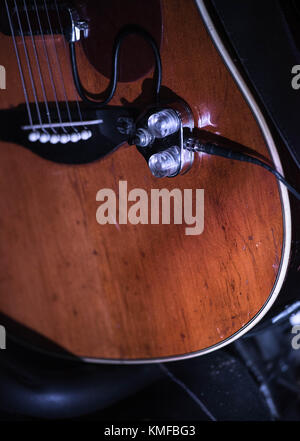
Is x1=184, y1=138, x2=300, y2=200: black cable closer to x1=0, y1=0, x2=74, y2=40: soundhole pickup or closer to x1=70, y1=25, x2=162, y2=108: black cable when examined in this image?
x1=70, y1=25, x2=162, y2=108: black cable

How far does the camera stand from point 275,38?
0.50 meters

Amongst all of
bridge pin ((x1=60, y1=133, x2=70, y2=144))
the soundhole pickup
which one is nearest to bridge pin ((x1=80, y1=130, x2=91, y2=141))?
bridge pin ((x1=60, y1=133, x2=70, y2=144))

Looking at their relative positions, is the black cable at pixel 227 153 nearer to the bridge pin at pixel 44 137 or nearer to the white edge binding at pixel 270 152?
the white edge binding at pixel 270 152

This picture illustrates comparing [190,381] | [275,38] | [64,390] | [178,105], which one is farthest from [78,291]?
[275,38]

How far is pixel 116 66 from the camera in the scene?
1.90 feet

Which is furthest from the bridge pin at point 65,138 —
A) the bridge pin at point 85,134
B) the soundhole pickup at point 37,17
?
the soundhole pickup at point 37,17

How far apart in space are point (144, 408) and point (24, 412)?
0.82 ft

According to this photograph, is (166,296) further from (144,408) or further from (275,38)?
(275,38)

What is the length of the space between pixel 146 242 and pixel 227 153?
0.24 metres

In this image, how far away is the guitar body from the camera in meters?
0.54

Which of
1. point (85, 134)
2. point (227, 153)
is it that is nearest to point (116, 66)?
point (85, 134)

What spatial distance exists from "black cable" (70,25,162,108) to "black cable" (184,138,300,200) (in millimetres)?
91

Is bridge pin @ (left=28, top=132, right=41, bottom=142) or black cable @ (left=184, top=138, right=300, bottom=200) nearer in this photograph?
black cable @ (left=184, top=138, right=300, bottom=200)

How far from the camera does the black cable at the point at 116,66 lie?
0.55 metres
